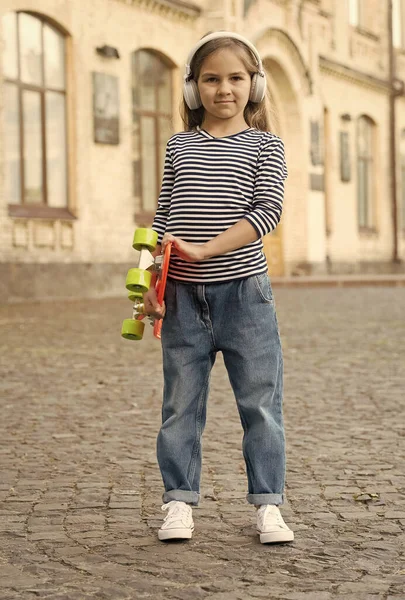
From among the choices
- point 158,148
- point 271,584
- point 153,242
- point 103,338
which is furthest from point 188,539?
point 158,148

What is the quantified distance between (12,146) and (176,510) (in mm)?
13796

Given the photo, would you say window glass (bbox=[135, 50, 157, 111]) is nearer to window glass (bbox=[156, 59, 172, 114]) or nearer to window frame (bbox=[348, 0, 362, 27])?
window glass (bbox=[156, 59, 172, 114])

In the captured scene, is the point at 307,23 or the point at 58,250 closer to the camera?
the point at 58,250

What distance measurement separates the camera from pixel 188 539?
366 cm

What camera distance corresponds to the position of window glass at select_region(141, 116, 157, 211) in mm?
20156

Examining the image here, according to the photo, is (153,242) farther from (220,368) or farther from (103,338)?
(103,338)

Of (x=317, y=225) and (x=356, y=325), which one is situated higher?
(x=317, y=225)

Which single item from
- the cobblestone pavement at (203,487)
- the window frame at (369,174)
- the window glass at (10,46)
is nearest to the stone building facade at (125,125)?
the window glass at (10,46)

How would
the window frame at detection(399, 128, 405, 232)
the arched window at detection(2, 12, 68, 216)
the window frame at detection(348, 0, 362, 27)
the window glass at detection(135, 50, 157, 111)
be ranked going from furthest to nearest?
the window frame at detection(399, 128, 405, 232), the window frame at detection(348, 0, 362, 27), the window glass at detection(135, 50, 157, 111), the arched window at detection(2, 12, 68, 216)

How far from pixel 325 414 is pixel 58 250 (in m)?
11.7

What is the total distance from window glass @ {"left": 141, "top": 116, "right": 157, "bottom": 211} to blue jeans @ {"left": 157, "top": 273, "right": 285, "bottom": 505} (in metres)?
16.5

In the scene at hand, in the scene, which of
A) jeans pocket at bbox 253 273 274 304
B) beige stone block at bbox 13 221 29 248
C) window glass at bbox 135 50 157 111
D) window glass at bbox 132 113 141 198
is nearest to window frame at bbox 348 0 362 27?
window glass at bbox 135 50 157 111

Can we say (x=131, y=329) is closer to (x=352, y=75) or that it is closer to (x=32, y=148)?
(x=32, y=148)

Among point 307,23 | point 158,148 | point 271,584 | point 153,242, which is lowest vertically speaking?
point 271,584
